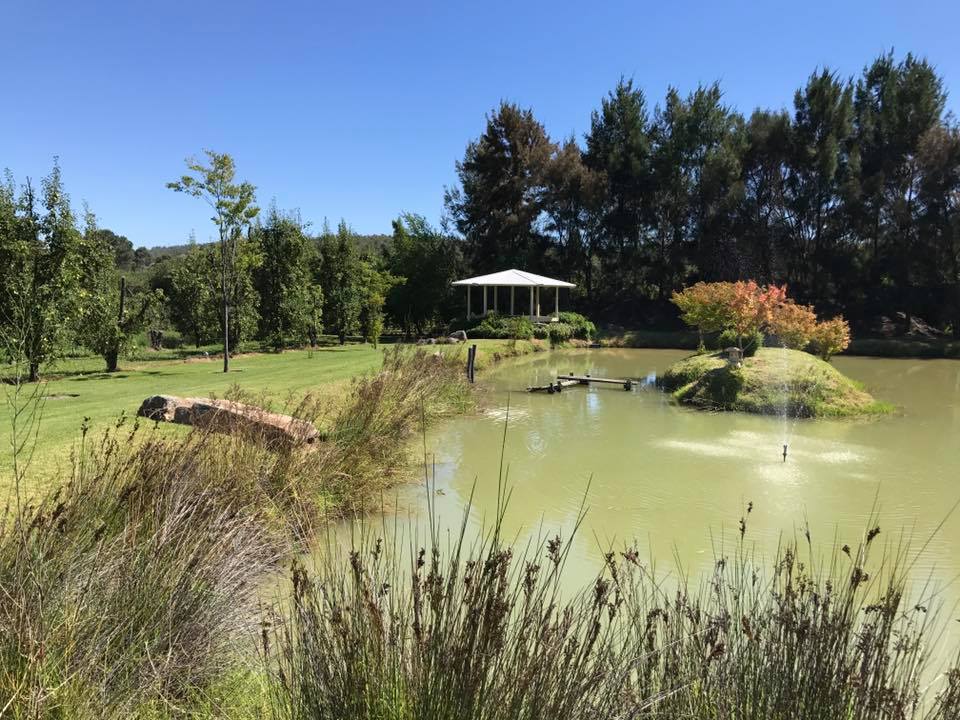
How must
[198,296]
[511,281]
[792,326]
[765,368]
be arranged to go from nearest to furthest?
1. [765,368]
2. [792,326]
3. [198,296]
4. [511,281]

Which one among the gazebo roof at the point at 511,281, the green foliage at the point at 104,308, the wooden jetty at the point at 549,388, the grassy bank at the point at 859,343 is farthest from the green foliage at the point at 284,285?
the grassy bank at the point at 859,343

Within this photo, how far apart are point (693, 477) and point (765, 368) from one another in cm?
612

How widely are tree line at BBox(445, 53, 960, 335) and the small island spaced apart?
1420cm

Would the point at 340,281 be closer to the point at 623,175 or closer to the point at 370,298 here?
the point at 370,298

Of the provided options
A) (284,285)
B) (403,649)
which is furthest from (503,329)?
(403,649)

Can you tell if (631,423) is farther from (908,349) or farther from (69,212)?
(908,349)

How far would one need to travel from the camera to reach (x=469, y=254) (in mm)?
32969

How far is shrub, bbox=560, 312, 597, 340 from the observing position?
1045 inches

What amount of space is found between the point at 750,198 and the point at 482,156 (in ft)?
41.7

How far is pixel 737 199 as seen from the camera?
93.1 ft

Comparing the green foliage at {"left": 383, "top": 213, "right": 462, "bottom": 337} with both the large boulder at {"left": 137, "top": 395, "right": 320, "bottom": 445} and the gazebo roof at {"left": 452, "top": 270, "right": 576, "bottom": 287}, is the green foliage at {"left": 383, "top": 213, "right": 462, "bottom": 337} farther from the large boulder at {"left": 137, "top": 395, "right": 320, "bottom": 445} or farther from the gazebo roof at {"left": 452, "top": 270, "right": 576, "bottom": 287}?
the large boulder at {"left": 137, "top": 395, "right": 320, "bottom": 445}

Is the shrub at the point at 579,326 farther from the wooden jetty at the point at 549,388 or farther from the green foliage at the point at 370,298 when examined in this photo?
the wooden jetty at the point at 549,388

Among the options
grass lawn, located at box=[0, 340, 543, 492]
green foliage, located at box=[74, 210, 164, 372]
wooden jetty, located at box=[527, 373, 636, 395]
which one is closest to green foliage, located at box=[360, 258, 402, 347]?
grass lawn, located at box=[0, 340, 543, 492]

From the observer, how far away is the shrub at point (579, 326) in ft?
87.0
